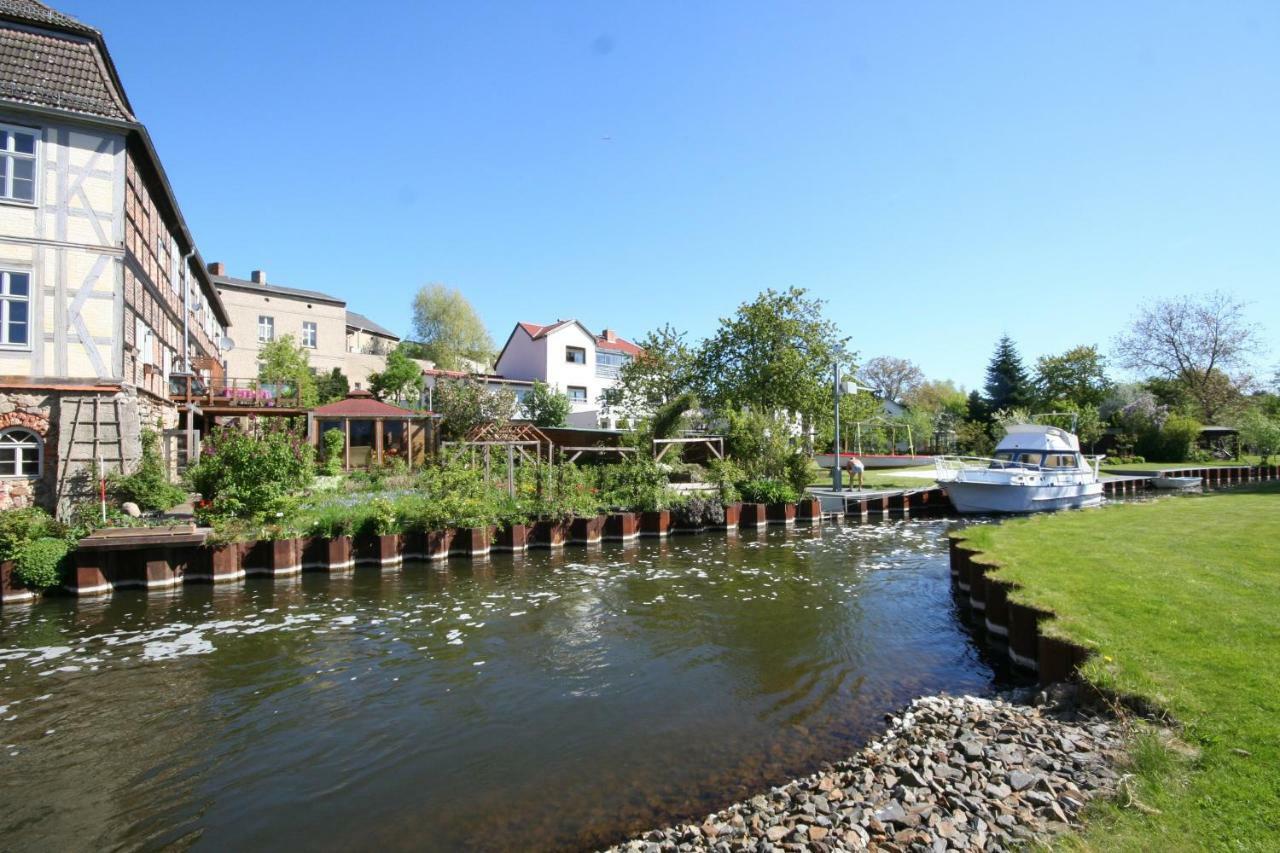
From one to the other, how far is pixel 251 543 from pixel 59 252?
31.4ft

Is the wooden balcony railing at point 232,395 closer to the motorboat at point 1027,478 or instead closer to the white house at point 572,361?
the white house at point 572,361

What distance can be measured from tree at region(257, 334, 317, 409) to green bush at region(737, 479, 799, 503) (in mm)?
25379

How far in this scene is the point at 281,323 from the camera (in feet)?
145

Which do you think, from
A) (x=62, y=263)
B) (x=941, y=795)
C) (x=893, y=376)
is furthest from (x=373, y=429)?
(x=893, y=376)

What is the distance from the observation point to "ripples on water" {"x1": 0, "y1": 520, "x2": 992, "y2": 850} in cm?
529

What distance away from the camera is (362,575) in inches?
555

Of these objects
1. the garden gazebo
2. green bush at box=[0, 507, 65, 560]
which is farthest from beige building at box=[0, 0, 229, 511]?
the garden gazebo

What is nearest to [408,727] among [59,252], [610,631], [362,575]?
Result: [610,631]

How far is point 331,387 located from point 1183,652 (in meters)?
42.1

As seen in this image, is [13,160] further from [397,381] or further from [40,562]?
[397,381]

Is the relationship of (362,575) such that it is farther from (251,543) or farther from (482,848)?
(482,848)

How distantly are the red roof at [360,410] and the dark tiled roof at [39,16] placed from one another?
1574 cm

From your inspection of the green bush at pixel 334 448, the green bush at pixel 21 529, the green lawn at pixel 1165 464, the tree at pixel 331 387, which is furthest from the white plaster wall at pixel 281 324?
the green lawn at pixel 1165 464

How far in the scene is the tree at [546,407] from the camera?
38250mm
